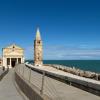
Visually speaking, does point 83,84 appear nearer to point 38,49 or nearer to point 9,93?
point 9,93

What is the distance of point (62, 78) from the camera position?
19.5 meters

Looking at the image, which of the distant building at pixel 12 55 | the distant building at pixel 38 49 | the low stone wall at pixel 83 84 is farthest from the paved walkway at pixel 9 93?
the distant building at pixel 38 49

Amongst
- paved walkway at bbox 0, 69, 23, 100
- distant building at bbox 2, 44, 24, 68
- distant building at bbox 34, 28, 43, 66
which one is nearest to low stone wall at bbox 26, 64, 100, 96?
paved walkway at bbox 0, 69, 23, 100

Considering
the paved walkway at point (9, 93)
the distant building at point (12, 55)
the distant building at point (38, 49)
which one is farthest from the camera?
the distant building at point (38, 49)

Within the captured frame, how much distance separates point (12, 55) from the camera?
78.1m

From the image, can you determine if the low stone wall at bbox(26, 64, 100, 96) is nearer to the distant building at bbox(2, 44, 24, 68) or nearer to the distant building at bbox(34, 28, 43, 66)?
the distant building at bbox(2, 44, 24, 68)

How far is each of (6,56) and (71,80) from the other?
206ft

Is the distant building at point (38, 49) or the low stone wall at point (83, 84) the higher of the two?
the distant building at point (38, 49)

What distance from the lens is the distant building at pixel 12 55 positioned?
77188 millimetres

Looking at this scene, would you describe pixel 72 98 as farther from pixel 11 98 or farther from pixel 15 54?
pixel 15 54

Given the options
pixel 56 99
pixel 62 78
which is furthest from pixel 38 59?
pixel 56 99

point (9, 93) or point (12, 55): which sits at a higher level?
point (12, 55)

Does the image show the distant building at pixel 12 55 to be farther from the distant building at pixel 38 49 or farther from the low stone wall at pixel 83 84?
the low stone wall at pixel 83 84

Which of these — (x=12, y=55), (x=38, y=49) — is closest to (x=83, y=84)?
(x=12, y=55)
